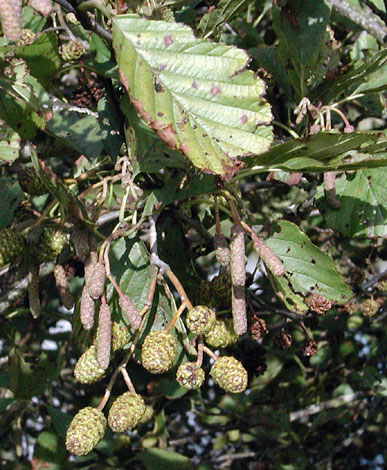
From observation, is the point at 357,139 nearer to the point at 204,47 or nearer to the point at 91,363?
the point at 204,47

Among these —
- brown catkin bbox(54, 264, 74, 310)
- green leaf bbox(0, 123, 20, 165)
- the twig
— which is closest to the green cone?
brown catkin bbox(54, 264, 74, 310)

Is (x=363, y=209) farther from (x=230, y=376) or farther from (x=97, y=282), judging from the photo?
(x=97, y=282)

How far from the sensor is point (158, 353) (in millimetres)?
1187

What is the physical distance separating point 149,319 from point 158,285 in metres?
0.09

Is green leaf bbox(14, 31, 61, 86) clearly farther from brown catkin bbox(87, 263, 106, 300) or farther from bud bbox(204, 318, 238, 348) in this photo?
bud bbox(204, 318, 238, 348)

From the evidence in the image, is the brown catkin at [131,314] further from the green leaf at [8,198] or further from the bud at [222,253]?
the green leaf at [8,198]

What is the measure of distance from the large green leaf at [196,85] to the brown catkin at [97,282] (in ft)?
1.00

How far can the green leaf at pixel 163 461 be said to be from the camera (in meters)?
2.24

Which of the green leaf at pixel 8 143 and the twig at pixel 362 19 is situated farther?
the twig at pixel 362 19

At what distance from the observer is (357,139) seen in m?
1.12

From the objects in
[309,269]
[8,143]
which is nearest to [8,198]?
[8,143]

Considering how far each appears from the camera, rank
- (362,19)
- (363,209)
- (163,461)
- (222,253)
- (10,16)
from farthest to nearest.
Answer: (163,461), (362,19), (363,209), (222,253), (10,16)

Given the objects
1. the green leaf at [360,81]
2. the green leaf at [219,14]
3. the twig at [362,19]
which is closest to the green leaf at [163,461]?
the green leaf at [360,81]

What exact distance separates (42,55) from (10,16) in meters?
0.62
